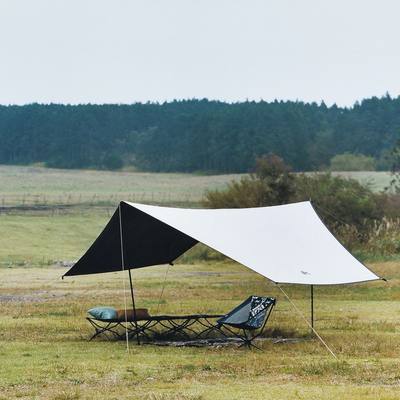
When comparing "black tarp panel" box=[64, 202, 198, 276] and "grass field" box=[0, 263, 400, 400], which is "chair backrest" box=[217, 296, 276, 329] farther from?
"black tarp panel" box=[64, 202, 198, 276]

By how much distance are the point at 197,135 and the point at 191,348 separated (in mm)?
106114

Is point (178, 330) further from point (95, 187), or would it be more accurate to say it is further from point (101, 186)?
point (101, 186)

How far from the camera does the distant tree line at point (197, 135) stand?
114 m

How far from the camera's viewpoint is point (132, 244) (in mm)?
18688

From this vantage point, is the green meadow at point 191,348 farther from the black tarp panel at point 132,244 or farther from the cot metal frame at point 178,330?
the black tarp panel at point 132,244

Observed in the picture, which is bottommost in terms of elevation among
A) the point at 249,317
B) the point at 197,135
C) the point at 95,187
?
the point at 95,187

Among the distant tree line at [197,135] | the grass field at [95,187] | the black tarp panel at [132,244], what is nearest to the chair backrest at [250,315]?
the black tarp panel at [132,244]

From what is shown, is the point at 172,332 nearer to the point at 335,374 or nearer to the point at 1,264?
the point at 335,374

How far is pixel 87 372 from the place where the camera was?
13695mm

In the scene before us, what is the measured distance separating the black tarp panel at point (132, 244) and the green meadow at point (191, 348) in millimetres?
1247

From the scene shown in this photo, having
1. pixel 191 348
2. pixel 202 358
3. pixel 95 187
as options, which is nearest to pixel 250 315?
pixel 191 348

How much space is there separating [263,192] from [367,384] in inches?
1191

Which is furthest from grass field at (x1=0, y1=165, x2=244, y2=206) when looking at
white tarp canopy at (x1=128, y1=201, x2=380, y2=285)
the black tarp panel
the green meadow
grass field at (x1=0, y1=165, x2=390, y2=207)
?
white tarp canopy at (x1=128, y1=201, x2=380, y2=285)

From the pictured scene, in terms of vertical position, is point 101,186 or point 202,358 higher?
point 202,358
